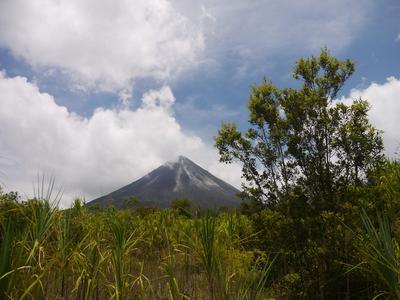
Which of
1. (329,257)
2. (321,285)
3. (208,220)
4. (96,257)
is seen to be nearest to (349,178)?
(329,257)

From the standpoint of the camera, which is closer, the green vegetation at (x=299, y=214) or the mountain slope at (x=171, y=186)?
the green vegetation at (x=299, y=214)

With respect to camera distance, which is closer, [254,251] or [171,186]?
[254,251]

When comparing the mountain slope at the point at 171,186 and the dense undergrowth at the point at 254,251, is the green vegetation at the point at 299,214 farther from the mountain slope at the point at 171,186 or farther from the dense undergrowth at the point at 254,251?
the mountain slope at the point at 171,186

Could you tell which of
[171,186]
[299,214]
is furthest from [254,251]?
[171,186]

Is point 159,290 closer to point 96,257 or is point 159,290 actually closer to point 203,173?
point 96,257

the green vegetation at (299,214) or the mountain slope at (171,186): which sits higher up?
the mountain slope at (171,186)

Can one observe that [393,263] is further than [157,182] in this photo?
No

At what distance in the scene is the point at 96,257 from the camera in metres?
4.52

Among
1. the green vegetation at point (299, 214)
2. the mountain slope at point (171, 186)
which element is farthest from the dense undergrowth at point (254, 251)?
the mountain slope at point (171, 186)

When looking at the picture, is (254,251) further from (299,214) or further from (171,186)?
(171,186)

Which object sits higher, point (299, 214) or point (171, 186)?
point (171, 186)

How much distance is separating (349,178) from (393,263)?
2.67m

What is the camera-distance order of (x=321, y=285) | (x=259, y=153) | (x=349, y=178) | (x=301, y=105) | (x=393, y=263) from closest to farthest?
(x=393, y=263) < (x=321, y=285) < (x=349, y=178) < (x=301, y=105) < (x=259, y=153)

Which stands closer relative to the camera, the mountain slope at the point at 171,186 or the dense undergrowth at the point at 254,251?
the dense undergrowth at the point at 254,251
